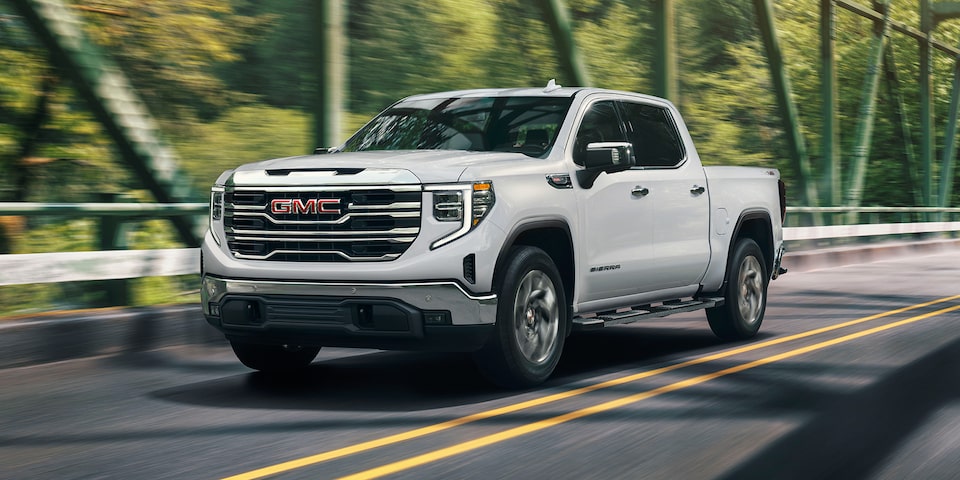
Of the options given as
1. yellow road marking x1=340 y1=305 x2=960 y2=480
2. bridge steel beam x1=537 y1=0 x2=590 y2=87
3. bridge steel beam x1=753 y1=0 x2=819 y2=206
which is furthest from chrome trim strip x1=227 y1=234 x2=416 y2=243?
bridge steel beam x1=753 y1=0 x2=819 y2=206

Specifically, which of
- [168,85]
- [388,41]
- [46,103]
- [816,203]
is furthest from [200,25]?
[816,203]

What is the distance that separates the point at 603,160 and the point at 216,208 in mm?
2382

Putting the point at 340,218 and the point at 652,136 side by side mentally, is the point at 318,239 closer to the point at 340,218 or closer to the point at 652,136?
the point at 340,218

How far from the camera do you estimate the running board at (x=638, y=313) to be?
820 cm

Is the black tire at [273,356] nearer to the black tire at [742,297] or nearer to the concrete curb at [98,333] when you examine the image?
the concrete curb at [98,333]

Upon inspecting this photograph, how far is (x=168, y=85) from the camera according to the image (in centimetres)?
1164

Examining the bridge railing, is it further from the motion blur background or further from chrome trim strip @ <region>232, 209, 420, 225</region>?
chrome trim strip @ <region>232, 209, 420, 225</region>

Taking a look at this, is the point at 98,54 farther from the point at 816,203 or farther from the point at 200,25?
the point at 816,203

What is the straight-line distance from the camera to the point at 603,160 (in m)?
8.00

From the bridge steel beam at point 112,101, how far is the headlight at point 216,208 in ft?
8.26

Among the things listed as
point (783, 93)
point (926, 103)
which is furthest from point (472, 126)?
point (926, 103)

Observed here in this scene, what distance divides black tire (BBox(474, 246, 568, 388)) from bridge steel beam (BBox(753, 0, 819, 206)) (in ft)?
52.6

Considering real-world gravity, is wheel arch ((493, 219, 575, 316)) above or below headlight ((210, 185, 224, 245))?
below

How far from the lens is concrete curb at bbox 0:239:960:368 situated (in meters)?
8.62
